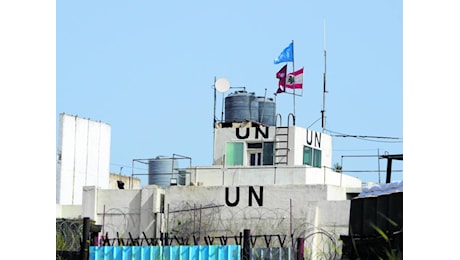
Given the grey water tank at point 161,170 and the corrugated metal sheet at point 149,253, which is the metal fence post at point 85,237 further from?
the grey water tank at point 161,170

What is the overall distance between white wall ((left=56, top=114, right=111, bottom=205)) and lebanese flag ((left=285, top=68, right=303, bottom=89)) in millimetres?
8641

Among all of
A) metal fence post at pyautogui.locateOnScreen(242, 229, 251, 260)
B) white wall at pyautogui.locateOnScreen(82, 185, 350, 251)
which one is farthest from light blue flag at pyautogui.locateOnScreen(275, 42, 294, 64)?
metal fence post at pyautogui.locateOnScreen(242, 229, 251, 260)

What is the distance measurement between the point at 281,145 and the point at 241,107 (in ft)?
7.68

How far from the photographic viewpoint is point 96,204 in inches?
1184

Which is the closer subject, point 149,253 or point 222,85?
point 149,253

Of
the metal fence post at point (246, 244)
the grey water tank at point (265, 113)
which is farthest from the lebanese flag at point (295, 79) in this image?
the metal fence post at point (246, 244)

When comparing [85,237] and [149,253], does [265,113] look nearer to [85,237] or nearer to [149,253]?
[149,253]

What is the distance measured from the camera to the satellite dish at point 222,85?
32531mm

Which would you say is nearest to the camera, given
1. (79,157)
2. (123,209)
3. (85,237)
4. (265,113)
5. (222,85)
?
(85,237)

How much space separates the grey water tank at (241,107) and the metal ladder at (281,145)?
1.70 metres

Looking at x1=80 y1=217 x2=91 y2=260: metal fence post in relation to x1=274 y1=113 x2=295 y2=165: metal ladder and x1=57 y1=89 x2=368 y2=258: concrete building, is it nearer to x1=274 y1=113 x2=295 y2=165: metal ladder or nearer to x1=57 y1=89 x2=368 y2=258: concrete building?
x1=57 y1=89 x2=368 y2=258: concrete building

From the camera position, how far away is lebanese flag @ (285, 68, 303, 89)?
31.5m

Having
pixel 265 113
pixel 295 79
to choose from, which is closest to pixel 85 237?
pixel 295 79

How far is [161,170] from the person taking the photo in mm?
34312
